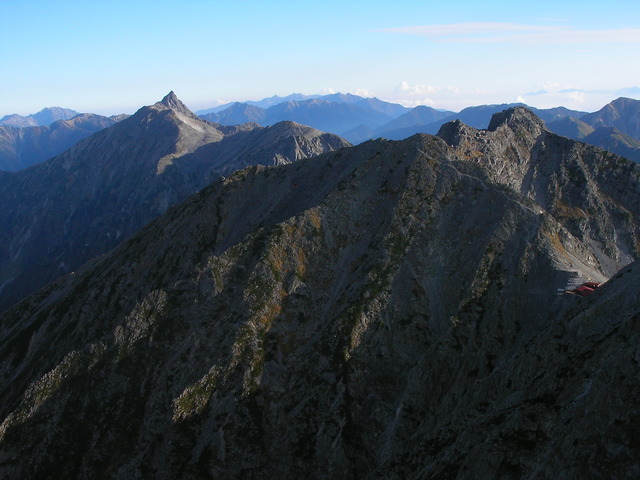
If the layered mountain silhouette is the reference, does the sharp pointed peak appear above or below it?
above

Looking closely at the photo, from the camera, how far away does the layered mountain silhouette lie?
3984 centimetres

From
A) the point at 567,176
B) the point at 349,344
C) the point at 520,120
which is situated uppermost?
the point at 520,120

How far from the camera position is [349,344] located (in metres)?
65.3


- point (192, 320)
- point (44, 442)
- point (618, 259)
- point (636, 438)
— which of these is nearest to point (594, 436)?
point (636, 438)

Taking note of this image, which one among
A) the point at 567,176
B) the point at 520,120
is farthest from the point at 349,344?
the point at 520,120

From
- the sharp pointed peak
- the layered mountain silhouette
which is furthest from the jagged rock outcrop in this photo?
the layered mountain silhouette

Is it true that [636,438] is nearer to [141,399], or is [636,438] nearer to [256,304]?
[256,304]

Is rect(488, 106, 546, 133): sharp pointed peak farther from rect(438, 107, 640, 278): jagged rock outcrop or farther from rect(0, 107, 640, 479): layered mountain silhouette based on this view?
rect(0, 107, 640, 479): layered mountain silhouette

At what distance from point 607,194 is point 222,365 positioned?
104546 mm

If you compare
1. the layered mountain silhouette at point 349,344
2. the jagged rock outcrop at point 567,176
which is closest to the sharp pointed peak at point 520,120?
the jagged rock outcrop at point 567,176

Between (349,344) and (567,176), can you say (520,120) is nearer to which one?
(567,176)

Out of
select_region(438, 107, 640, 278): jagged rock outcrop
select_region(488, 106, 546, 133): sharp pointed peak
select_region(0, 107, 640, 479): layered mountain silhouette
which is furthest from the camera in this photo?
select_region(488, 106, 546, 133): sharp pointed peak

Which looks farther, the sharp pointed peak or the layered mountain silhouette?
the sharp pointed peak

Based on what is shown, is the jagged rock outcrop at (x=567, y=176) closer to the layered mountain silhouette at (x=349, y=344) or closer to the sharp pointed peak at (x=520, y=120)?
the sharp pointed peak at (x=520, y=120)
